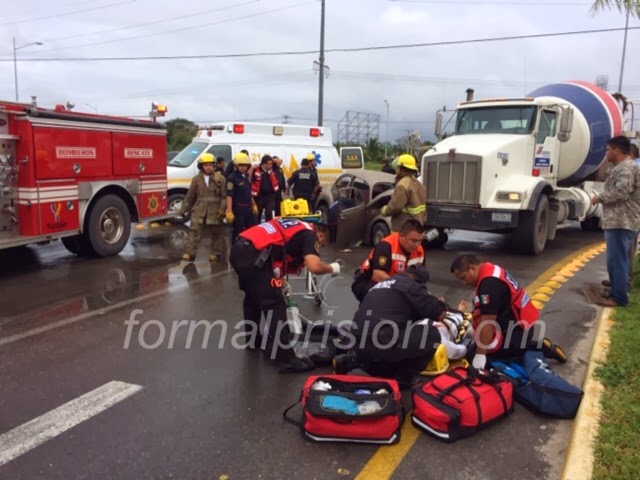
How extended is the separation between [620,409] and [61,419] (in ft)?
11.7

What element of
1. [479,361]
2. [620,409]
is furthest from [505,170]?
[620,409]

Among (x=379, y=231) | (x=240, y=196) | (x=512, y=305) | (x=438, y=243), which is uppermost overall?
(x=240, y=196)

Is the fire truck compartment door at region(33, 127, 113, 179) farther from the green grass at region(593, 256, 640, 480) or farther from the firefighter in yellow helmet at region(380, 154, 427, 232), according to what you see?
the green grass at region(593, 256, 640, 480)

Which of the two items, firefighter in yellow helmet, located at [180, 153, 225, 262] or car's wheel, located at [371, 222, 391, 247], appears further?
car's wheel, located at [371, 222, 391, 247]

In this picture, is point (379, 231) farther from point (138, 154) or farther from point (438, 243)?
point (138, 154)

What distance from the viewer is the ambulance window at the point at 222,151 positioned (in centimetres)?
1354

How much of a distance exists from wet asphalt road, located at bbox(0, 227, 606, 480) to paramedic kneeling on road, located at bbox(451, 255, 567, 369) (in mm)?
485

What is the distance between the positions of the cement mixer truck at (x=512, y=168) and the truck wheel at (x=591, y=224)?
89.4 inches

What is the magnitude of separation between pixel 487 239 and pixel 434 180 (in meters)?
2.69

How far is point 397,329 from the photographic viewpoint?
3891 mm

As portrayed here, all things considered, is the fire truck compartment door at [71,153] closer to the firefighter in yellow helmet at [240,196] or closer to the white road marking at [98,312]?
the firefighter in yellow helmet at [240,196]

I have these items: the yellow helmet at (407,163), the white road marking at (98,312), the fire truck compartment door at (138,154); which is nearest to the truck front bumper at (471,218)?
the yellow helmet at (407,163)

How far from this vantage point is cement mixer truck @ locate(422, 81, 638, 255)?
9359 millimetres

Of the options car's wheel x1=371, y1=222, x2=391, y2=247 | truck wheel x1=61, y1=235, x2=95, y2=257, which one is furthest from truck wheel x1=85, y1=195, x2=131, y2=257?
car's wheel x1=371, y1=222, x2=391, y2=247
